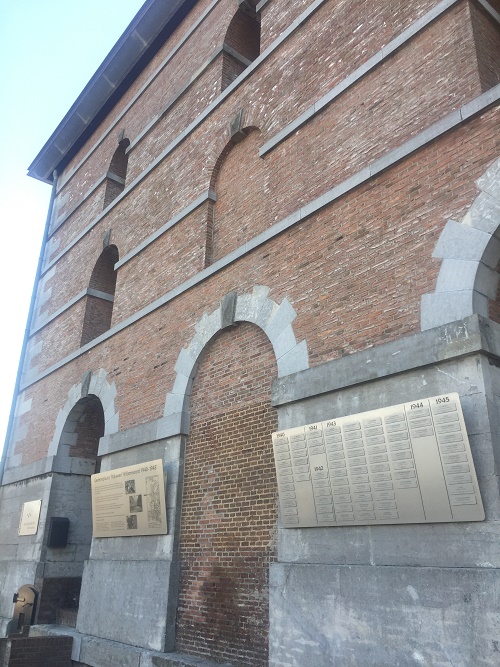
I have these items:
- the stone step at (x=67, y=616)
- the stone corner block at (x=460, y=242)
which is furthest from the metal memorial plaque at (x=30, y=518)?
the stone corner block at (x=460, y=242)

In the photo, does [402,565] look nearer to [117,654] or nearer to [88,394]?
[117,654]

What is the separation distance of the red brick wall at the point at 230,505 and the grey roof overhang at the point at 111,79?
861 cm

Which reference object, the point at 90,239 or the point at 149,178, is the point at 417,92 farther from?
the point at 90,239

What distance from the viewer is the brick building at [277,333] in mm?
4852

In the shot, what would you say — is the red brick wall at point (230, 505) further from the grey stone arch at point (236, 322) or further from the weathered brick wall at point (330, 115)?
the weathered brick wall at point (330, 115)

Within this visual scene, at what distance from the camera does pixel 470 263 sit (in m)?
5.02

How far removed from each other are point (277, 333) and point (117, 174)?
882 cm

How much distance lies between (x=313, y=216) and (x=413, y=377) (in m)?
2.61

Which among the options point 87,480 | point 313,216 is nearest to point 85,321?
point 87,480

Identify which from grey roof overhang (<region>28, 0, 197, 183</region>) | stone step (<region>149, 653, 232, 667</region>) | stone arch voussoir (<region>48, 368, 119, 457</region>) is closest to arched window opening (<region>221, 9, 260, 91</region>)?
grey roof overhang (<region>28, 0, 197, 183</region>)

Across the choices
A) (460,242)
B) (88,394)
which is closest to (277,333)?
(460,242)

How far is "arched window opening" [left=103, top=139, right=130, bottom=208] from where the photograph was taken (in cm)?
1354

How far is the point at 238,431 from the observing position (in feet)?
24.0

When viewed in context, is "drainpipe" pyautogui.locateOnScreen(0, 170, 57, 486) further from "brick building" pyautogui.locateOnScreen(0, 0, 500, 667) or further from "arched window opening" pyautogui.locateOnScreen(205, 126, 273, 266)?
"arched window opening" pyautogui.locateOnScreen(205, 126, 273, 266)
